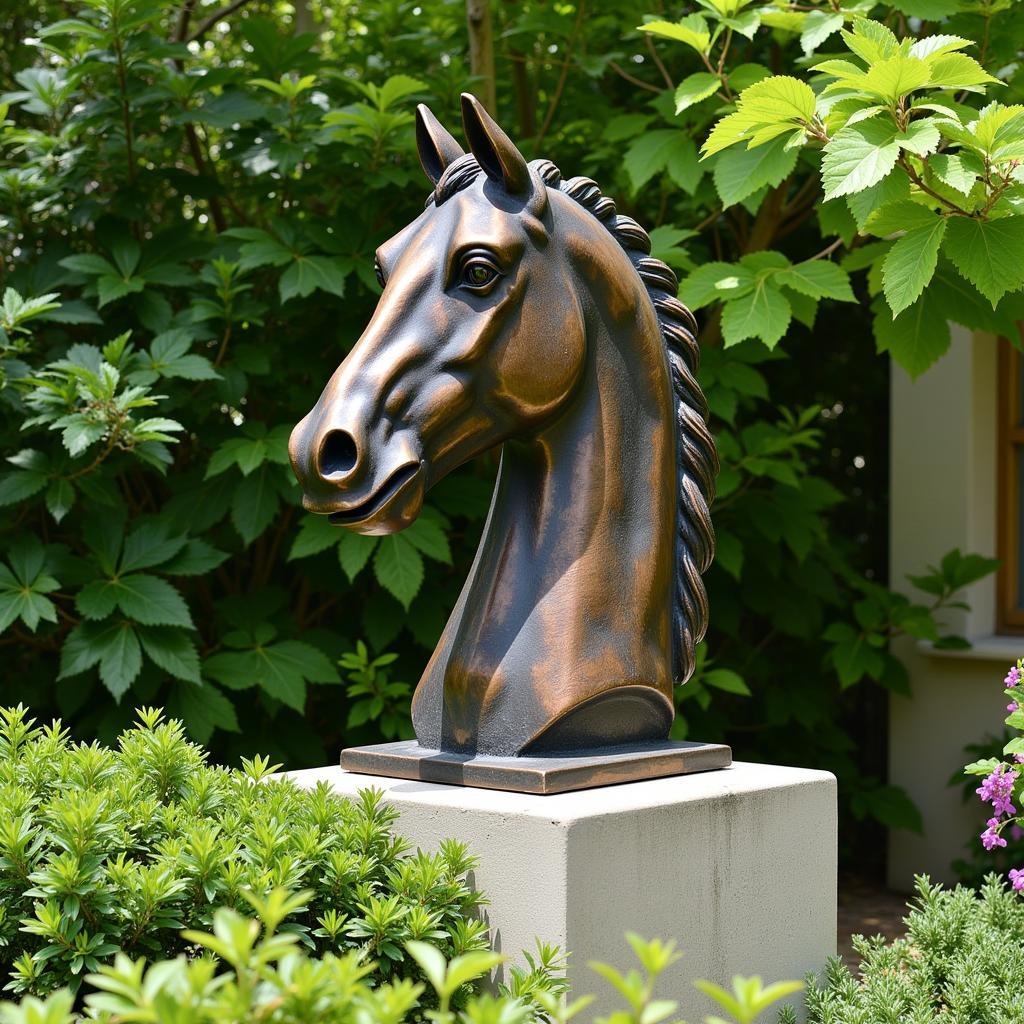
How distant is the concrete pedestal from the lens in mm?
2076

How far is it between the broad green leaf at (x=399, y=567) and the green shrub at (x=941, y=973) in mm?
1551

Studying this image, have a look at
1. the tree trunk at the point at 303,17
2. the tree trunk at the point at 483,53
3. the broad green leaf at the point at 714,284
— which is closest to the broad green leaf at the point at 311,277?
the tree trunk at the point at 483,53

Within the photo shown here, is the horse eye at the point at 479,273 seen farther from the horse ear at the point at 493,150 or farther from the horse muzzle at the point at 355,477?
the horse muzzle at the point at 355,477

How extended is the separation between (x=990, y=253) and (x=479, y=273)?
103 cm

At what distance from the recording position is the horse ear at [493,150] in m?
2.21

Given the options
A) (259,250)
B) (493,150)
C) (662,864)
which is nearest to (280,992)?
(662,864)

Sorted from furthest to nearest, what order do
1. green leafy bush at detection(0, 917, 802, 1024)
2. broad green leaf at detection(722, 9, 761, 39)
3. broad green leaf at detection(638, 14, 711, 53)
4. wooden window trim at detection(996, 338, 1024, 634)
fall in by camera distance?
wooden window trim at detection(996, 338, 1024, 634) → broad green leaf at detection(722, 9, 761, 39) → broad green leaf at detection(638, 14, 711, 53) → green leafy bush at detection(0, 917, 802, 1024)

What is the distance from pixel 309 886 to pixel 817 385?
5231mm

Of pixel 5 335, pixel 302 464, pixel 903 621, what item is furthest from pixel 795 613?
pixel 302 464

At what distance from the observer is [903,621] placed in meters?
5.21

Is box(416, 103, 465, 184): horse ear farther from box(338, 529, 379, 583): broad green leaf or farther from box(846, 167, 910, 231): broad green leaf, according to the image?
box(338, 529, 379, 583): broad green leaf

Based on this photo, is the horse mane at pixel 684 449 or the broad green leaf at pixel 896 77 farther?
the horse mane at pixel 684 449

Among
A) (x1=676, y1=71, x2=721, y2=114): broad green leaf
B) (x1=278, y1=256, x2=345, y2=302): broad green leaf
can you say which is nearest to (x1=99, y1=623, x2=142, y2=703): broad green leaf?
(x1=278, y1=256, x2=345, y2=302): broad green leaf

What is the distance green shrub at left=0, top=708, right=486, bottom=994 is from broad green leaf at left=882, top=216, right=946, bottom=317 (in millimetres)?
1299
